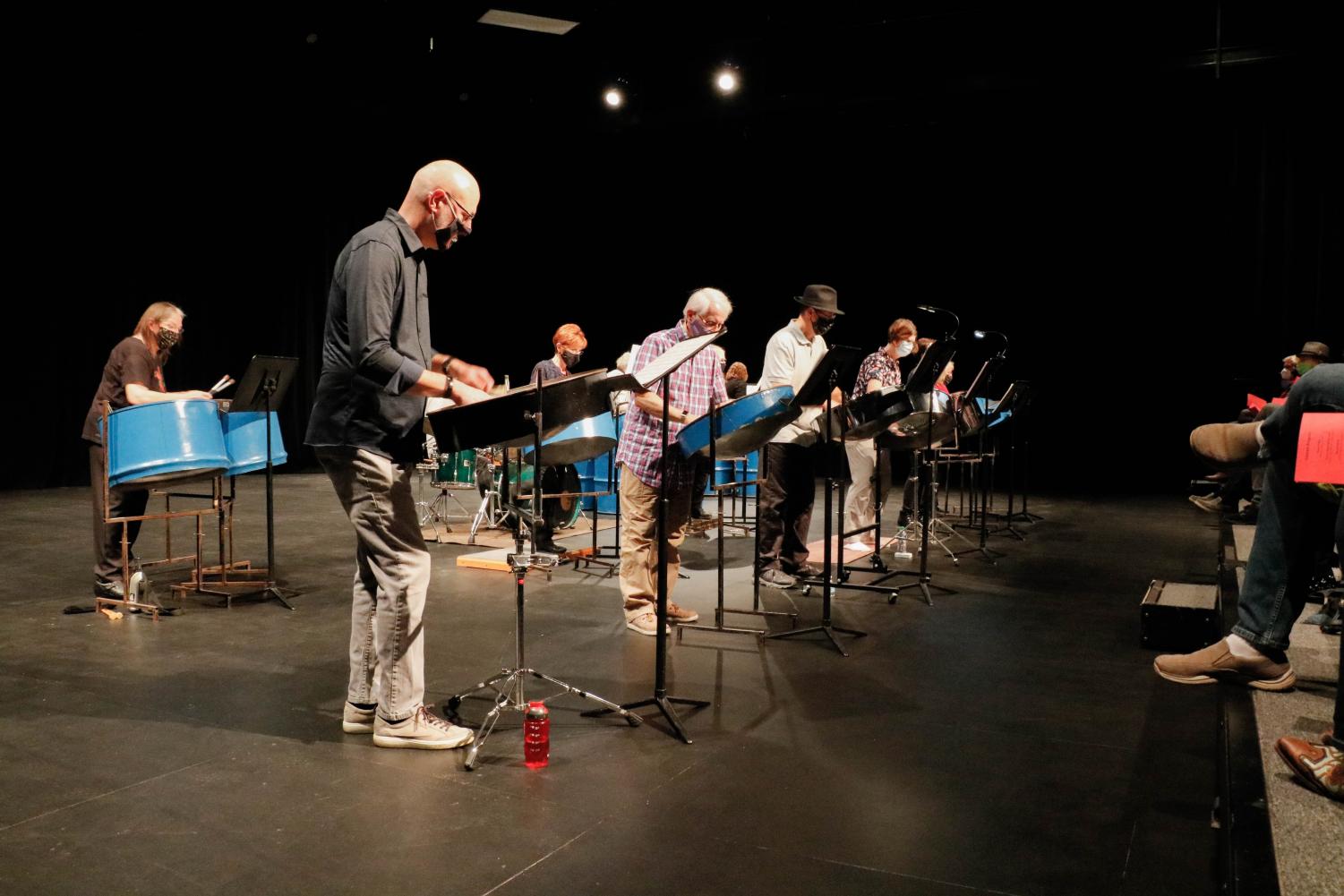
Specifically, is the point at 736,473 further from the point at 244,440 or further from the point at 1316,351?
the point at 244,440

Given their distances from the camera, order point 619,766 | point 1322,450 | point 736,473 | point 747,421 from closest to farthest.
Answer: point 1322,450 < point 619,766 < point 747,421 < point 736,473

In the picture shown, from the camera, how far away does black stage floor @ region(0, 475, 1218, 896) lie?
76.3 inches

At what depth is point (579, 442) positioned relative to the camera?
462 cm

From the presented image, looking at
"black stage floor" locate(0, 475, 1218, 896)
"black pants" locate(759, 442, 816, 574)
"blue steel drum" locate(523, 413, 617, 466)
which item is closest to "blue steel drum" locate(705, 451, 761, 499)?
"black pants" locate(759, 442, 816, 574)

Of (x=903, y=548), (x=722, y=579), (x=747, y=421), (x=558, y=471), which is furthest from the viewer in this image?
(x=903, y=548)

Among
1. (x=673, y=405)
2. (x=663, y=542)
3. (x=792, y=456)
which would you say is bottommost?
(x=663, y=542)

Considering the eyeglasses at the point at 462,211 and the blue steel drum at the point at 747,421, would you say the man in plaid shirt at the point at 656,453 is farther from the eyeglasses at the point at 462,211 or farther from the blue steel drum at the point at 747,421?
the eyeglasses at the point at 462,211

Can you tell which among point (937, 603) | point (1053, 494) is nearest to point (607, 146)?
point (1053, 494)

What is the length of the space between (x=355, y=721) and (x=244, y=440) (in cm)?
204

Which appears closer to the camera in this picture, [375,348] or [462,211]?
[375,348]

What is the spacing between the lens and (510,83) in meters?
9.64

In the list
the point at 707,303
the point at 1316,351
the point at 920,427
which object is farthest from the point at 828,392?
the point at 1316,351

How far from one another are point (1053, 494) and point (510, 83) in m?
6.30

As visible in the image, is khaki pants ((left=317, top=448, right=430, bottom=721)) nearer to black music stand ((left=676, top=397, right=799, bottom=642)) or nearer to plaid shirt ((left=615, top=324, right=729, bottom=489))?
black music stand ((left=676, top=397, right=799, bottom=642))
